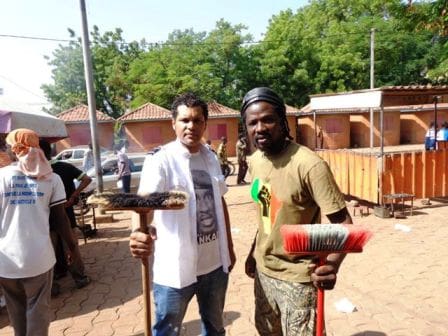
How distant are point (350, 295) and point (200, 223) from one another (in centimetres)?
267

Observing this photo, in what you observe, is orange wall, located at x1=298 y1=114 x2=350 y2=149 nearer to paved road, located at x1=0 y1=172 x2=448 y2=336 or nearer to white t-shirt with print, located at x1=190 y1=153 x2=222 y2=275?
paved road, located at x1=0 y1=172 x2=448 y2=336

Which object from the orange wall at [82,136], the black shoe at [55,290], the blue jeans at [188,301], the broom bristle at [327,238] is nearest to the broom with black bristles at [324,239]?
the broom bristle at [327,238]

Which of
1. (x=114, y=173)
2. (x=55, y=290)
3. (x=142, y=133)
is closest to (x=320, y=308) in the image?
(x=55, y=290)

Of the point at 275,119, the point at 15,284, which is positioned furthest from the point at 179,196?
the point at 15,284

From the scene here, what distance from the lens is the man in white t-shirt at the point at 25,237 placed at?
2.65 metres

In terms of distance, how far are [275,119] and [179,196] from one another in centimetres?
65

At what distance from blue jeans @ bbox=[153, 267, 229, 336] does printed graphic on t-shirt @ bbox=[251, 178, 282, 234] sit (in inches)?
22.2

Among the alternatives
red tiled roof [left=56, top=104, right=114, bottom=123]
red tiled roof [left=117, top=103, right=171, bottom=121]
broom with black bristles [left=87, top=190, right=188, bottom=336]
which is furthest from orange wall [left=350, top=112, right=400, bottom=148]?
broom with black bristles [left=87, top=190, right=188, bottom=336]

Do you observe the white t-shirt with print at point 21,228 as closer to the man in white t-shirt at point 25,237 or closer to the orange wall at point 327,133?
the man in white t-shirt at point 25,237

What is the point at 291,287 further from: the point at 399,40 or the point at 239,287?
the point at 399,40

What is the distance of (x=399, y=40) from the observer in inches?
1267

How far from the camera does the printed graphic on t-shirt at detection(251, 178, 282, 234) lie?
6.70 feet

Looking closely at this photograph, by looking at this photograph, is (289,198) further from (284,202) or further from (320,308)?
(320,308)

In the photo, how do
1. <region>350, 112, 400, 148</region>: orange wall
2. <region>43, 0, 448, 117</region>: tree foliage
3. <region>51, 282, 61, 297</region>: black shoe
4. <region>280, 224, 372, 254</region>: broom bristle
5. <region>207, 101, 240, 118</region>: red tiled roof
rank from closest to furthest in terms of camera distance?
<region>280, 224, 372, 254</region>: broom bristle < <region>51, 282, 61, 297</region>: black shoe < <region>207, 101, 240, 118</region>: red tiled roof < <region>350, 112, 400, 148</region>: orange wall < <region>43, 0, 448, 117</region>: tree foliage
